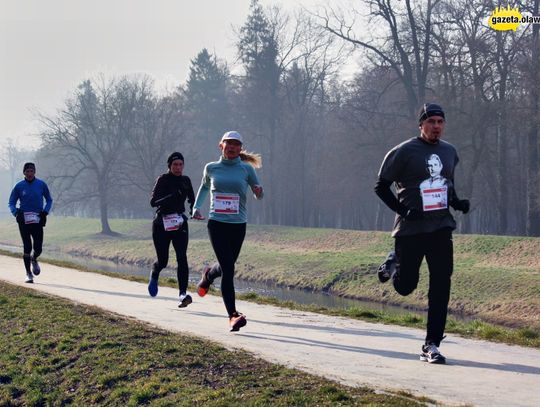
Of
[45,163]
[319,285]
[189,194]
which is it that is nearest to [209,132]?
[45,163]

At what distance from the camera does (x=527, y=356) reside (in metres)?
8.41

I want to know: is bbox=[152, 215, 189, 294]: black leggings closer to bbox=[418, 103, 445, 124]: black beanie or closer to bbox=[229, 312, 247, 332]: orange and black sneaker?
bbox=[229, 312, 247, 332]: orange and black sneaker

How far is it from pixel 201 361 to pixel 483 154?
35.6 meters

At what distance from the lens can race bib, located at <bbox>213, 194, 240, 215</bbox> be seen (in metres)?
9.10

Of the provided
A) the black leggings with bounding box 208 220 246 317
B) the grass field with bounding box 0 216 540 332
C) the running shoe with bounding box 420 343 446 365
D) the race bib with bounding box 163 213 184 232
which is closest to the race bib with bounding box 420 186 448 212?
the running shoe with bounding box 420 343 446 365

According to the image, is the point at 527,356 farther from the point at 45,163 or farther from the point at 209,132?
the point at 45,163

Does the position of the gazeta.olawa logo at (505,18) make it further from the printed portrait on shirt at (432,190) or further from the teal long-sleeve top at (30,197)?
the printed portrait on shirt at (432,190)

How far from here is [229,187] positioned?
9.16 meters

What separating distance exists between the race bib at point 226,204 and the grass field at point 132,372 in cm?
137

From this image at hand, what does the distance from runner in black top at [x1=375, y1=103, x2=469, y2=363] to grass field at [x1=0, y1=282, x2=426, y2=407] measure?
52.3 inches

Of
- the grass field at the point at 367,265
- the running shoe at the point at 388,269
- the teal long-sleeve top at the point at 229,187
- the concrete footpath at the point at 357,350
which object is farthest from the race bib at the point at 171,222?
the grass field at the point at 367,265

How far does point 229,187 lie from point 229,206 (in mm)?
206

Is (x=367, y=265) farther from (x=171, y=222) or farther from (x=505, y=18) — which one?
(x=171, y=222)

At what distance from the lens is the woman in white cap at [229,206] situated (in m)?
9.11
